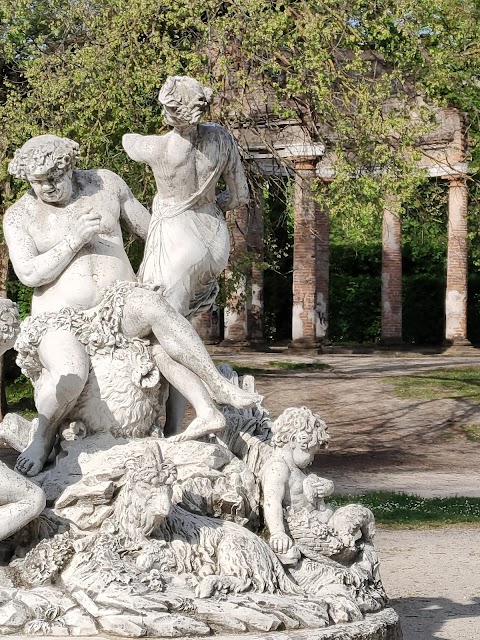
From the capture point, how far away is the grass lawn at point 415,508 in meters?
11.5

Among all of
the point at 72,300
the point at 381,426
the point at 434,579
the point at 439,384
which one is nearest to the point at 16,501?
→ the point at 72,300

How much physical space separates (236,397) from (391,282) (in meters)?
25.7

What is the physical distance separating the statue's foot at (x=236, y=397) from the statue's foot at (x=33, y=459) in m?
0.86

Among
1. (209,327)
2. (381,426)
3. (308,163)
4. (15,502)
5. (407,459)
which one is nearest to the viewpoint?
(15,502)

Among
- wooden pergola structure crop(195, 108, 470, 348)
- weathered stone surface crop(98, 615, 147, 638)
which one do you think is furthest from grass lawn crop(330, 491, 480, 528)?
wooden pergola structure crop(195, 108, 470, 348)

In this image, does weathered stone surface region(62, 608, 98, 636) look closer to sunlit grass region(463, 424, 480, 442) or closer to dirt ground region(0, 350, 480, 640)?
dirt ground region(0, 350, 480, 640)

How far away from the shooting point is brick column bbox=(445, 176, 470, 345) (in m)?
30.9

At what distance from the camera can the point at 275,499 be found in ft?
20.6

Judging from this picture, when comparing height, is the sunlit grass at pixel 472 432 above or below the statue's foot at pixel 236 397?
below

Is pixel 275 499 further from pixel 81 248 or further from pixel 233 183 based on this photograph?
pixel 233 183

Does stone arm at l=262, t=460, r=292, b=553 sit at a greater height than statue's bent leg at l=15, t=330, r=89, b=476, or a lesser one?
lesser

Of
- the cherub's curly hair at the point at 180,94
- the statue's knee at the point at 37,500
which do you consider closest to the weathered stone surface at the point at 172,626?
the statue's knee at the point at 37,500

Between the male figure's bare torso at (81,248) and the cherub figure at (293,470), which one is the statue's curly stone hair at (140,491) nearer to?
the cherub figure at (293,470)

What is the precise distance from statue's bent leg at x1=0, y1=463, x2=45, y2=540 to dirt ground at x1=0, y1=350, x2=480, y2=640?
231 centimetres
